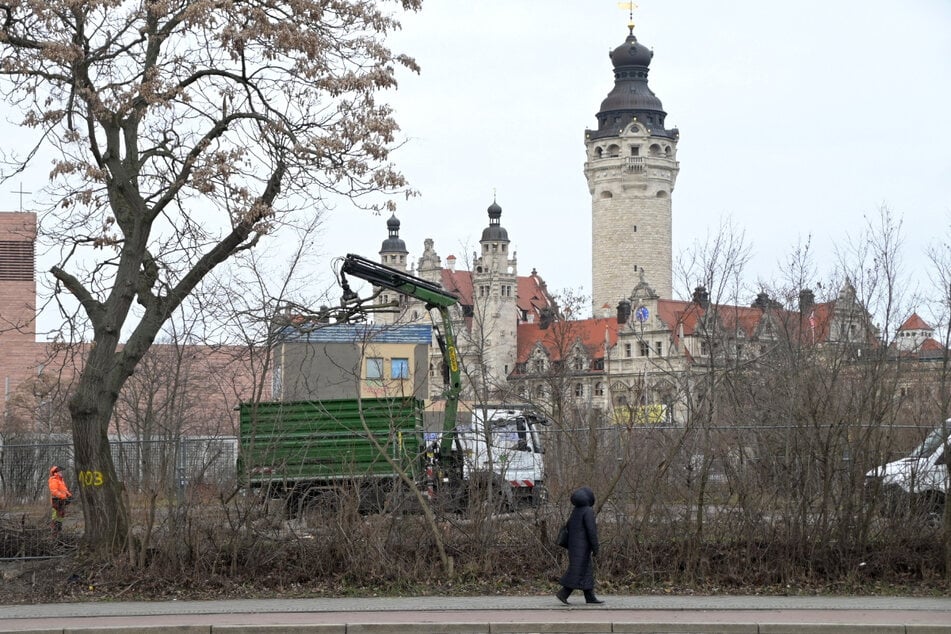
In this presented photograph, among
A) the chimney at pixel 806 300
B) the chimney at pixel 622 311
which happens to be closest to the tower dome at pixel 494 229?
the chimney at pixel 622 311

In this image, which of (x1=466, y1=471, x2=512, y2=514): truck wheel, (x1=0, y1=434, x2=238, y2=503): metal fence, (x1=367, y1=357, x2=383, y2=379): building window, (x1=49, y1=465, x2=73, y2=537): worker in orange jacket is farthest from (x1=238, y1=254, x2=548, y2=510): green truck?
(x1=49, y1=465, x2=73, y2=537): worker in orange jacket

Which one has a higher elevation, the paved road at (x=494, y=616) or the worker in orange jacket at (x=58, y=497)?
the worker in orange jacket at (x=58, y=497)

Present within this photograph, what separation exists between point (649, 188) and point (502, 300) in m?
24.1

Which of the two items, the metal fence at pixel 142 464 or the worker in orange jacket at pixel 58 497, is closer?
the metal fence at pixel 142 464

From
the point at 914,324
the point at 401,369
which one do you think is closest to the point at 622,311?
the point at 914,324

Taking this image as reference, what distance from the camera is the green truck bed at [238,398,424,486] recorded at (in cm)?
1914

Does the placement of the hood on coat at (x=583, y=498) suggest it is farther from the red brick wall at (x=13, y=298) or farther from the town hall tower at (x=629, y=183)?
the town hall tower at (x=629, y=183)

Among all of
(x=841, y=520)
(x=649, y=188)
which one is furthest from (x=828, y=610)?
(x=649, y=188)

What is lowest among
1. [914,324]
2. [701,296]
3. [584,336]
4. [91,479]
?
[91,479]

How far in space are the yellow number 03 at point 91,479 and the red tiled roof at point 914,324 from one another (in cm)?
1362

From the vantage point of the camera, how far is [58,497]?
20.6 m

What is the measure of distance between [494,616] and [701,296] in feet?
68.1

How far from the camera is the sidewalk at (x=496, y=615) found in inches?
603

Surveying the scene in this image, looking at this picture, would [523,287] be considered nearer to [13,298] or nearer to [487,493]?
[13,298]
